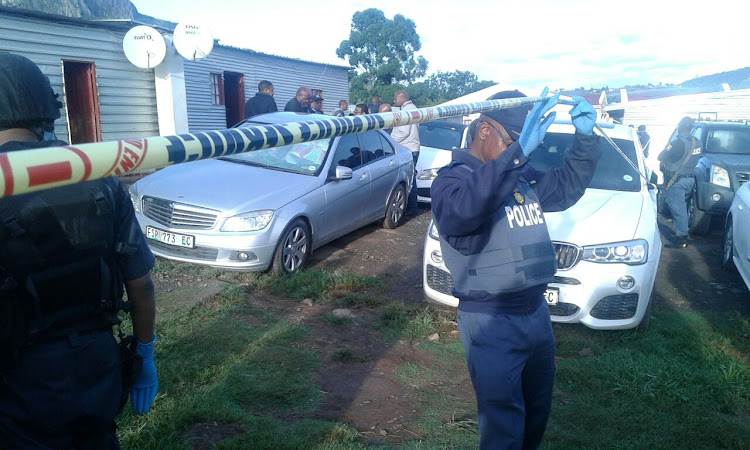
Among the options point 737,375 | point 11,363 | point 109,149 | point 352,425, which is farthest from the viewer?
point 737,375

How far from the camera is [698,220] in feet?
31.0

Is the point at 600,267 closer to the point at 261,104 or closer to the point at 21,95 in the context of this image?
the point at 21,95

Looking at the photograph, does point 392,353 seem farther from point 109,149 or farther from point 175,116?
point 175,116

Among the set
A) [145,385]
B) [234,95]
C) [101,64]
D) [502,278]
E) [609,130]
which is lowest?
[145,385]

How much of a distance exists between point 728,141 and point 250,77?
12.2 m

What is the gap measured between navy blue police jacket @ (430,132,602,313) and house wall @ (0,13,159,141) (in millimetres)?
10433

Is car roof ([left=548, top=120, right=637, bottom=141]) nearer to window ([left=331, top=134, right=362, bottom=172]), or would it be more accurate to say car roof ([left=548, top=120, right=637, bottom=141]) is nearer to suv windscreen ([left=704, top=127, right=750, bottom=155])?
window ([left=331, top=134, right=362, bottom=172])

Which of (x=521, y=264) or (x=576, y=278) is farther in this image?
(x=576, y=278)

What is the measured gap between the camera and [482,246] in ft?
8.13

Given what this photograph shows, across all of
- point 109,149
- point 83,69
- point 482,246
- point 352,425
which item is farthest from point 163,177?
point 83,69

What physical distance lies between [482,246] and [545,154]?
3.88 metres

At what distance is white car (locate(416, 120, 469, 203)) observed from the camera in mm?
10328

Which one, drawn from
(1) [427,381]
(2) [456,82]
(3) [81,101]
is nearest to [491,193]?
(1) [427,381]

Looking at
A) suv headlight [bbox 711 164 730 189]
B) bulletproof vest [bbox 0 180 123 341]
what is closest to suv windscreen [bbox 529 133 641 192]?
suv headlight [bbox 711 164 730 189]
